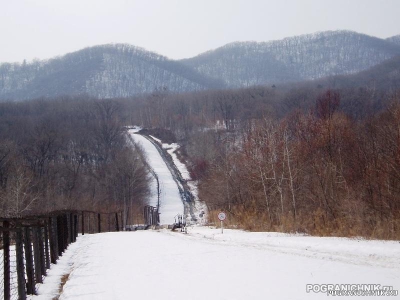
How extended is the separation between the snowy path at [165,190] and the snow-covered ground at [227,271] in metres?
44.1

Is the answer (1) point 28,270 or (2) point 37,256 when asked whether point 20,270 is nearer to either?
(1) point 28,270

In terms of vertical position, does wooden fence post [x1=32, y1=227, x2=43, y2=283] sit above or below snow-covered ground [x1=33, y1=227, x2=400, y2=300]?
above

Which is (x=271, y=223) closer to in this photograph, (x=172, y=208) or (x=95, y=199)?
(x=172, y=208)

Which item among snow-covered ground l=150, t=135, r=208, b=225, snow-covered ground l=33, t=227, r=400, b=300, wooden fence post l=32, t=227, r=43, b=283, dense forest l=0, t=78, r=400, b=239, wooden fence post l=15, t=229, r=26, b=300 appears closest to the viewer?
wooden fence post l=15, t=229, r=26, b=300

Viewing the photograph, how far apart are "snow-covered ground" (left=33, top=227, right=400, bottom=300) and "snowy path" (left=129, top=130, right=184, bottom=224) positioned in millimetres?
44095

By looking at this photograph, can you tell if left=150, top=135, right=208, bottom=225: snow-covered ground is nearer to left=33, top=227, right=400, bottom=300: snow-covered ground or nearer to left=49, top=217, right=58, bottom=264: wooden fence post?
left=33, top=227, right=400, bottom=300: snow-covered ground

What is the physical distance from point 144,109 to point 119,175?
92.3 meters

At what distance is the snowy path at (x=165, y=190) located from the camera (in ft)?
212

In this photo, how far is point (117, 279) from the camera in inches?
443

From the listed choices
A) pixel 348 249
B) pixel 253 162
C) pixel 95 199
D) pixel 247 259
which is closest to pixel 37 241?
pixel 247 259

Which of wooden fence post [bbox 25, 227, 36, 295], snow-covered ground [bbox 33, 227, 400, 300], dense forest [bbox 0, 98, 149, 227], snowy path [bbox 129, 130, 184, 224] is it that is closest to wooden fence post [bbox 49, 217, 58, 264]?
snow-covered ground [bbox 33, 227, 400, 300]

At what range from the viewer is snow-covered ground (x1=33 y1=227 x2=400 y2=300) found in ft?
30.8

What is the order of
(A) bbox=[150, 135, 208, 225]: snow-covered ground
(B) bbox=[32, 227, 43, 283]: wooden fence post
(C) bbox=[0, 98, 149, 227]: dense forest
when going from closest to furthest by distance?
(B) bbox=[32, 227, 43, 283]: wooden fence post → (A) bbox=[150, 135, 208, 225]: snow-covered ground → (C) bbox=[0, 98, 149, 227]: dense forest

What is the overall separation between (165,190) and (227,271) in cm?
6575
